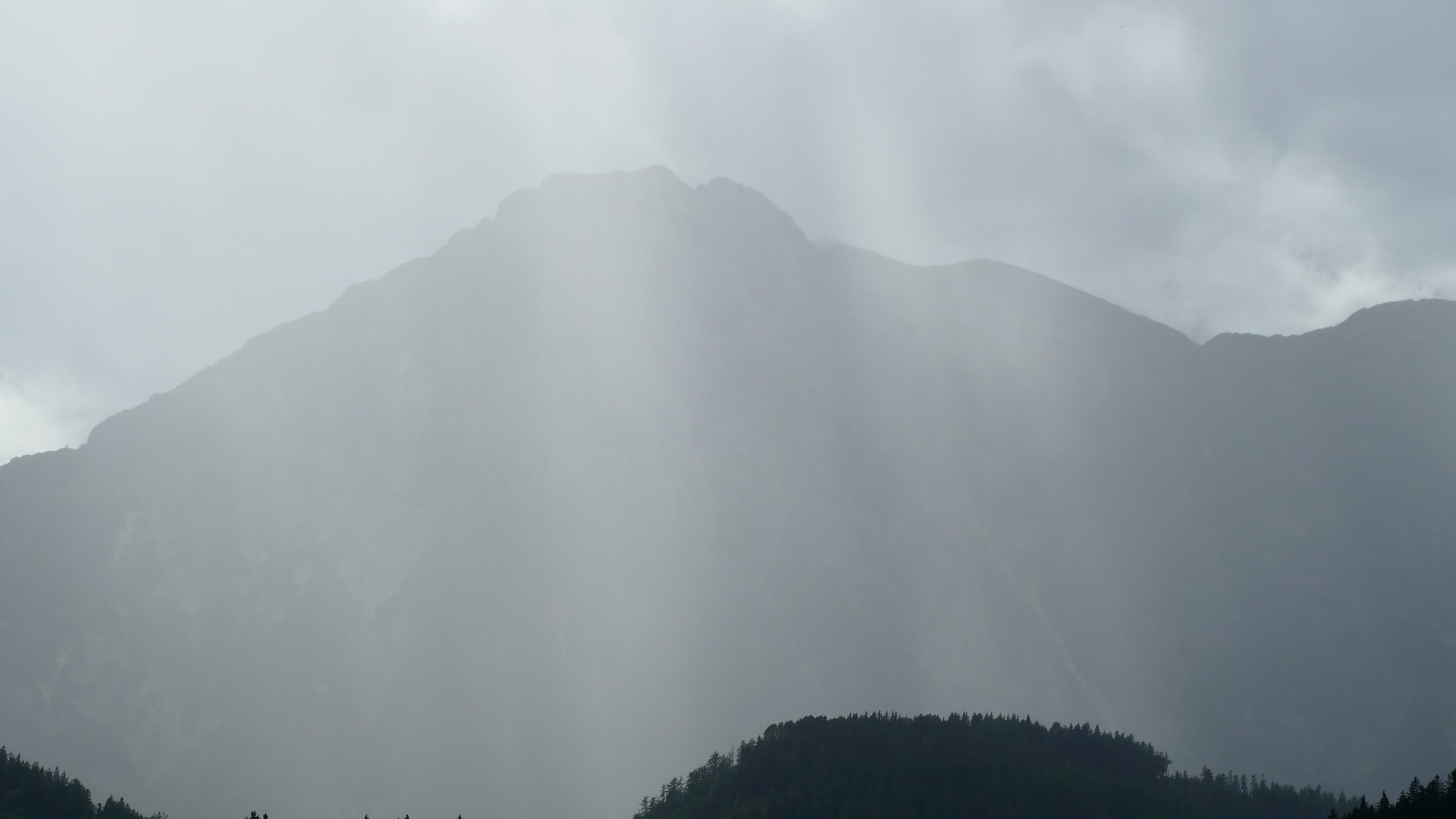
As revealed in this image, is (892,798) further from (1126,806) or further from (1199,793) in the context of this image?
(1199,793)

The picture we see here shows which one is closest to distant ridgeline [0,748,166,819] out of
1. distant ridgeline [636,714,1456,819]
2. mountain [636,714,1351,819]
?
mountain [636,714,1351,819]

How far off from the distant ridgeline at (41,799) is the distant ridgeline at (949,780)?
7139 centimetres

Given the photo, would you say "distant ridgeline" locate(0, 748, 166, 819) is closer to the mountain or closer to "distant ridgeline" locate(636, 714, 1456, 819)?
the mountain

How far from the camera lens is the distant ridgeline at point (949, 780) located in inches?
5940

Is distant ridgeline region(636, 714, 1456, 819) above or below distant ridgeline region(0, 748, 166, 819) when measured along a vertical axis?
above

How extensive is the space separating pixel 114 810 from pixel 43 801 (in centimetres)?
802

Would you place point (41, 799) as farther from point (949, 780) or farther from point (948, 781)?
point (949, 780)

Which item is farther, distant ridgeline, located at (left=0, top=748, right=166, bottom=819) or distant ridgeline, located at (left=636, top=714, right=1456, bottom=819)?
distant ridgeline, located at (left=636, top=714, right=1456, bottom=819)

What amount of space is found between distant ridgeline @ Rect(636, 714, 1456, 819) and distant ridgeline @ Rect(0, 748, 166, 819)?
71385 millimetres

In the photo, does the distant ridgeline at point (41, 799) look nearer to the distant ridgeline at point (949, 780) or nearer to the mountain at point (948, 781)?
the mountain at point (948, 781)

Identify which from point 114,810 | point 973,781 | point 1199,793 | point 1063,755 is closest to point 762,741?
point 973,781

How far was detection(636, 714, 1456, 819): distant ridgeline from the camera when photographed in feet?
495

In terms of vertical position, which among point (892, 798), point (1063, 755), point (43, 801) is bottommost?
point (43, 801)

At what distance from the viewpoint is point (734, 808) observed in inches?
6004
